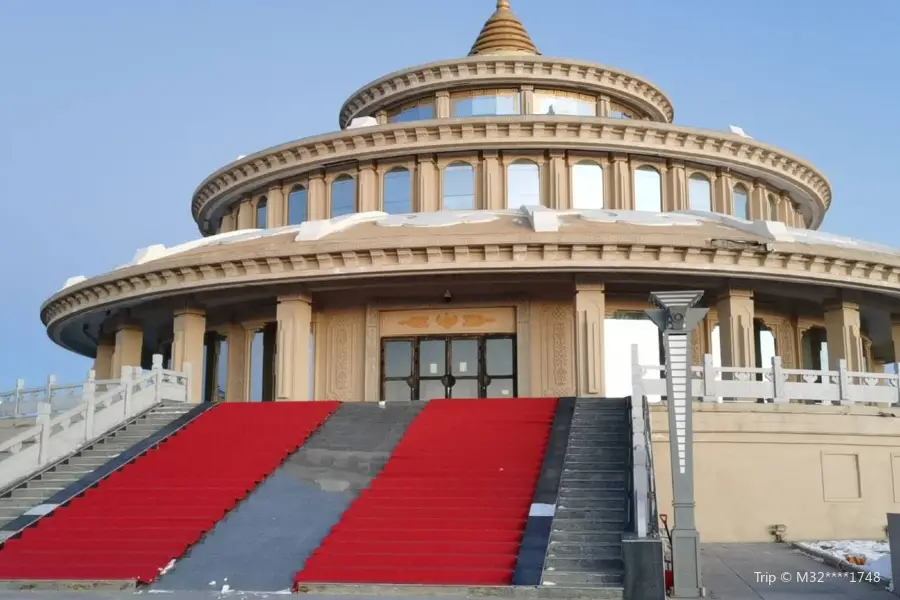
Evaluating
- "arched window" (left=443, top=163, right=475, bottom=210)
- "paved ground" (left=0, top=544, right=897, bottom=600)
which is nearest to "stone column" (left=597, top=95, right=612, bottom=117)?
"arched window" (left=443, top=163, right=475, bottom=210)

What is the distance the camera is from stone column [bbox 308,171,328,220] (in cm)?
3080

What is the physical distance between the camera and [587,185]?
29.9 m

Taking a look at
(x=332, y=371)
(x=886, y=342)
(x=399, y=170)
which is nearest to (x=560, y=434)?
(x=332, y=371)

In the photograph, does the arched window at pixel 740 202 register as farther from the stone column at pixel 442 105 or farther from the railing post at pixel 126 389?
the railing post at pixel 126 389

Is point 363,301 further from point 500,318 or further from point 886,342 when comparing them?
point 886,342

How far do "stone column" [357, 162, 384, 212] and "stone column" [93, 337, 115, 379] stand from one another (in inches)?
375

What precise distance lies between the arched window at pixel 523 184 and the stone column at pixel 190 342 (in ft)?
31.1

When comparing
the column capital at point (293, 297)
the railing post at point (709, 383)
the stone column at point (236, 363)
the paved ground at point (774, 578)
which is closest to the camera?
the paved ground at point (774, 578)

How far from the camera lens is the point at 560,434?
18672 mm

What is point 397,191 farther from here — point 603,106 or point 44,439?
point 44,439

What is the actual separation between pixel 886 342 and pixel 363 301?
57.9 feet

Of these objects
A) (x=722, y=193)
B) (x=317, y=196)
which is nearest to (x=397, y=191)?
(x=317, y=196)

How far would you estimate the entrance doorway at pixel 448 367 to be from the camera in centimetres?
2598

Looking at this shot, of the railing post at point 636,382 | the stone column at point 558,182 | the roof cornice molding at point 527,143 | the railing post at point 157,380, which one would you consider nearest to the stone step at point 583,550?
the railing post at point 636,382
